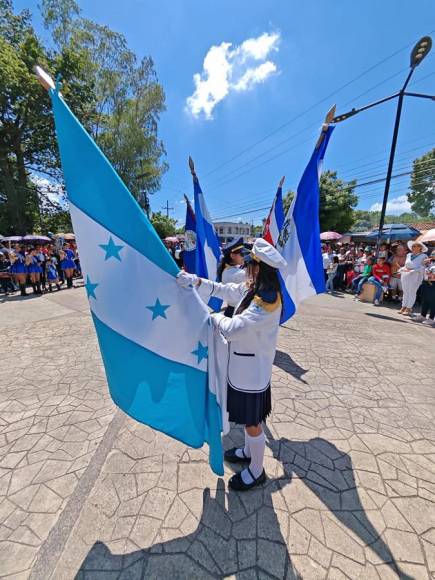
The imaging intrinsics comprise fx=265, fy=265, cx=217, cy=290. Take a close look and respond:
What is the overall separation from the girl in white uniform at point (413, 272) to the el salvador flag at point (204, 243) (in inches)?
257

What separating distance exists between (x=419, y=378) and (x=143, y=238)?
194 inches

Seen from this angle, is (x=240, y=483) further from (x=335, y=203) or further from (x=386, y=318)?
(x=335, y=203)

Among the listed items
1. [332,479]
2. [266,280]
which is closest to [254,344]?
[266,280]

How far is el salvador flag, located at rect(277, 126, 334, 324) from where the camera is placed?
11.4 feet

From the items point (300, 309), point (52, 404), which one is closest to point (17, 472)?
point (52, 404)

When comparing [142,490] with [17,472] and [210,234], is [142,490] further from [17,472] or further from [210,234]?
[210,234]

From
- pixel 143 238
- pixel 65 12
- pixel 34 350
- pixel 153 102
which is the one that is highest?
pixel 65 12

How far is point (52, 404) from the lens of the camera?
341cm

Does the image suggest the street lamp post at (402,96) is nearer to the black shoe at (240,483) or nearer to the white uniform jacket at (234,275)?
the white uniform jacket at (234,275)

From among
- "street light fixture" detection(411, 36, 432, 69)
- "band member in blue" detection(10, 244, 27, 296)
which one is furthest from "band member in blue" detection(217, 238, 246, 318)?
"band member in blue" detection(10, 244, 27, 296)

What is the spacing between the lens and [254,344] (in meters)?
1.97

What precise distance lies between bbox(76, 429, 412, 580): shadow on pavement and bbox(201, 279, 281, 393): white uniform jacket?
0.98 metres

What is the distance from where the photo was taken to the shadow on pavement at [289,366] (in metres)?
4.28

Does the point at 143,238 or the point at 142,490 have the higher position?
the point at 143,238
